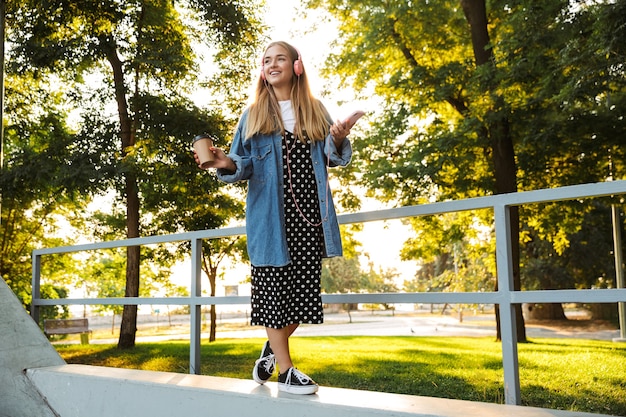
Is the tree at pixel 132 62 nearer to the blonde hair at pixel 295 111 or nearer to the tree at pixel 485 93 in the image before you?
the tree at pixel 485 93

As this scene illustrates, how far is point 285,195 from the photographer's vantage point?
2.74 metres

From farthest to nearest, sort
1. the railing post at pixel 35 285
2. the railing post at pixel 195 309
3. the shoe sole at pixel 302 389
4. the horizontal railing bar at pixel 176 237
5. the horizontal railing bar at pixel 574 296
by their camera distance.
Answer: the railing post at pixel 35 285, the railing post at pixel 195 309, the horizontal railing bar at pixel 176 237, the shoe sole at pixel 302 389, the horizontal railing bar at pixel 574 296

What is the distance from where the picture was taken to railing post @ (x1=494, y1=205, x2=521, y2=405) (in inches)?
89.1

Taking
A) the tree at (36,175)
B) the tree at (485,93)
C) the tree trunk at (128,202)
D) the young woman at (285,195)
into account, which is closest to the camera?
the young woman at (285,195)

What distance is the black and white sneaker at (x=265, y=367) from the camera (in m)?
2.75

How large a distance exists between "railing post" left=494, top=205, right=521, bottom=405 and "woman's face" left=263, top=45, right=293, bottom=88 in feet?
3.66

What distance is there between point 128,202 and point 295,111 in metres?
9.36

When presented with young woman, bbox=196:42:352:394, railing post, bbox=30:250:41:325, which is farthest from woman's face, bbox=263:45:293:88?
railing post, bbox=30:250:41:325

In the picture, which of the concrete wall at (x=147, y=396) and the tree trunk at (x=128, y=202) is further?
the tree trunk at (x=128, y=202)

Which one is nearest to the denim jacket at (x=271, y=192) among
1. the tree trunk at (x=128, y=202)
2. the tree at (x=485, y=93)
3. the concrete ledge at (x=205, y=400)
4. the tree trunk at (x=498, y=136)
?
the concrete ledge at (x=205, y=400)

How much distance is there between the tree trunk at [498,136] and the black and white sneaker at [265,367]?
7952 millimetres

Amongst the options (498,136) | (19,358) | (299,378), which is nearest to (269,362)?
(299,378)

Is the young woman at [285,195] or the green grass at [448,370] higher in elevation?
the young woman at [285,195]

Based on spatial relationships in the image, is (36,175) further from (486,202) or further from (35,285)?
(486,202)
